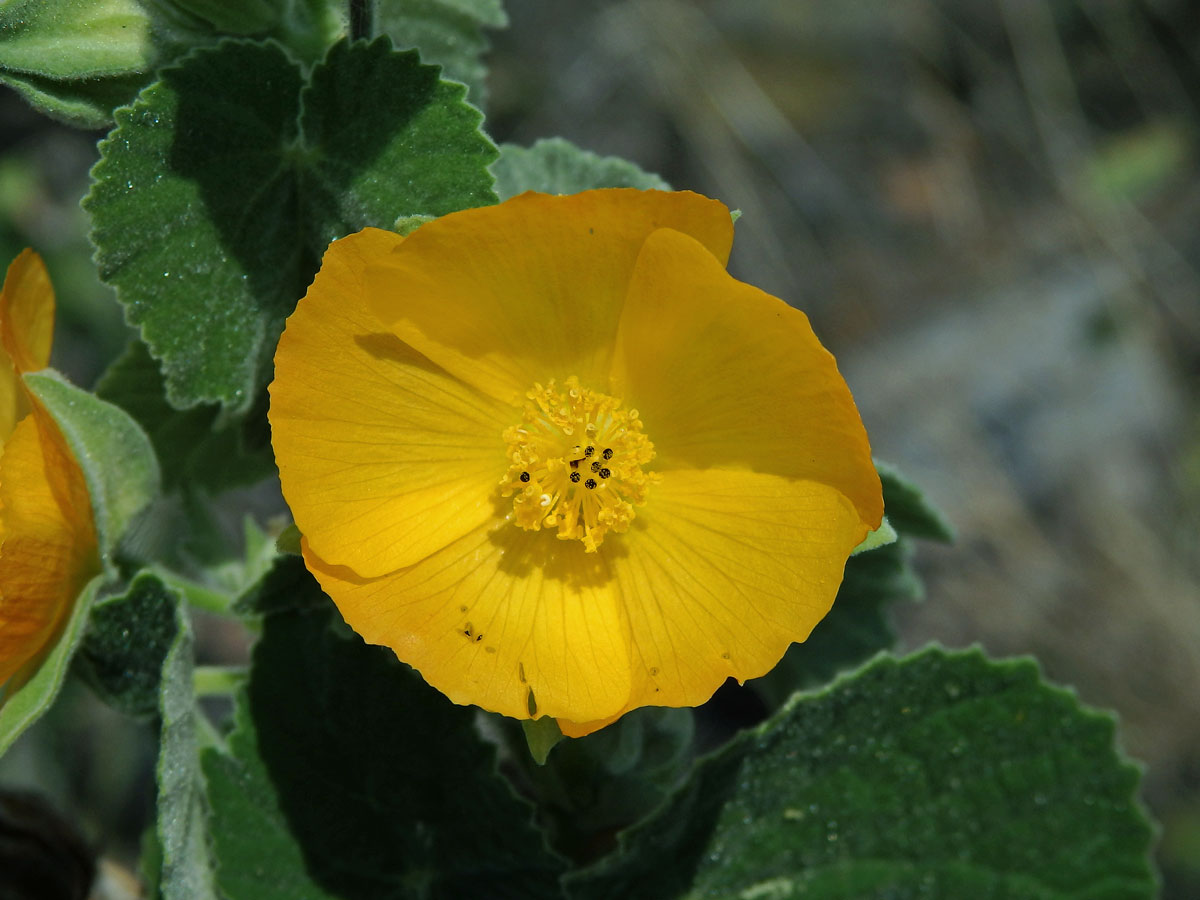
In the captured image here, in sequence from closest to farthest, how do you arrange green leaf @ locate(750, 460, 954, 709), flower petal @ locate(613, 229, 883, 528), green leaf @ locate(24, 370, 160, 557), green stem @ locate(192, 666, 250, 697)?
flower petal @ locate(613, 229, 883, 528) → green leaf @ locate(24, 370, 160, 557) → green stem @ locate(192, 666, 250, 697) → green leaf @ locate(750, 460, 954, 709)

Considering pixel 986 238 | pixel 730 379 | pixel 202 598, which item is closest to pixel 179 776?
pixel 202 598

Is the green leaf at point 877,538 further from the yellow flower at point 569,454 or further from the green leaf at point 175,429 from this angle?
the green leaf at point 175,429

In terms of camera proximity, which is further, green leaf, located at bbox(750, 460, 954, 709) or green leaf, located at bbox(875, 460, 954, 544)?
green leaf, located at bbox(750, 460, 954, 709)

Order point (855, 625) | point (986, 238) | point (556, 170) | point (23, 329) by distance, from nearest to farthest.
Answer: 1. point (23, 329)
2. point (556, 170)
3. point (855, 625)
4. point (986, 238)

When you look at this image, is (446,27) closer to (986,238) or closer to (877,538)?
(877,538)

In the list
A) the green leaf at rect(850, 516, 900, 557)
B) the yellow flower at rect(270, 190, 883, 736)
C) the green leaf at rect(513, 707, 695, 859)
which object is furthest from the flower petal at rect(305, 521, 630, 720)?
the green leaf at rect(850, 516, 900, 557)

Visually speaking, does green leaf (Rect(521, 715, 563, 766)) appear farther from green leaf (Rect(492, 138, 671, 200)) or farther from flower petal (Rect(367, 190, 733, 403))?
green leaf (Rect(492, 138, 671, 200))

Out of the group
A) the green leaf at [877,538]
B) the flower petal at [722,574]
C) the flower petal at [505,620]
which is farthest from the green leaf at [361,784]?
the green leaf at [877,538]
